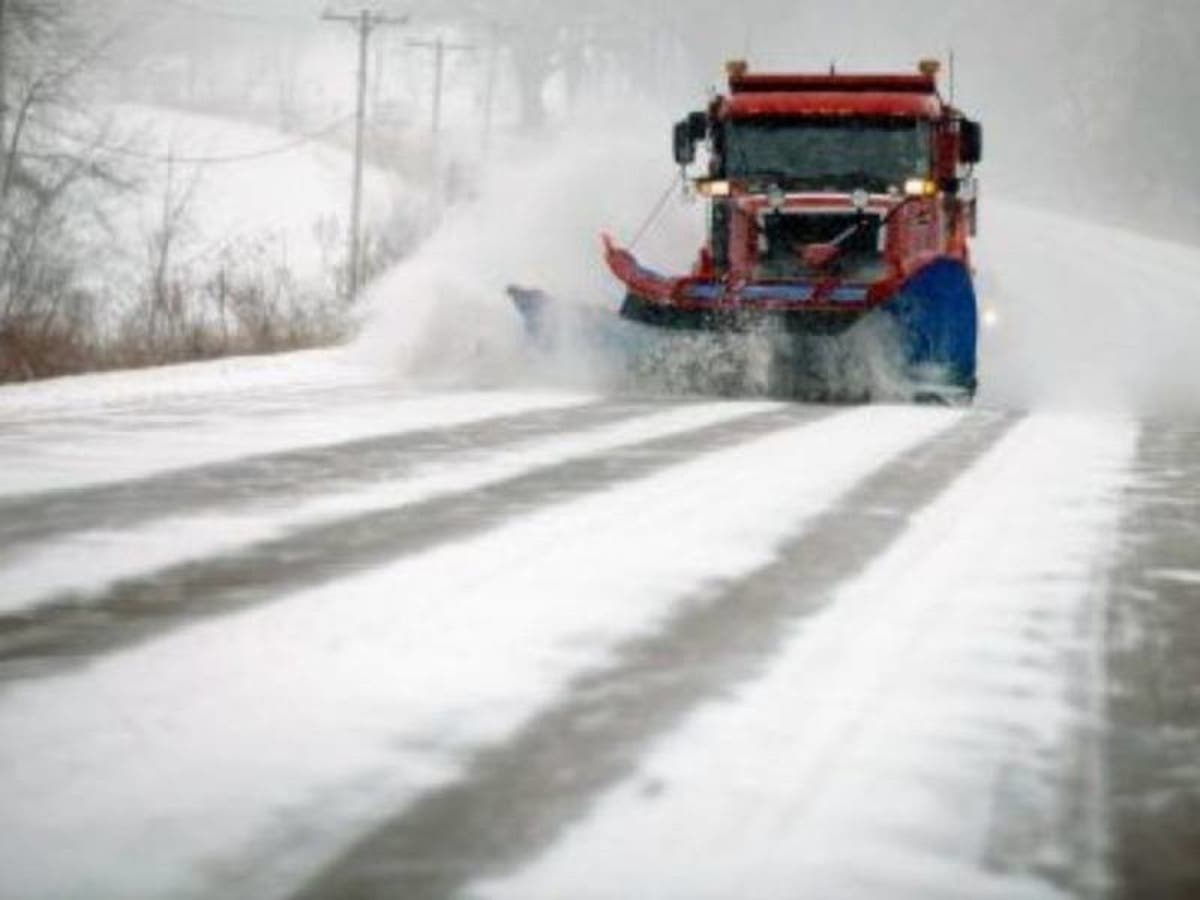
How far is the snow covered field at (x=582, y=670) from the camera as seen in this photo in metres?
2.29

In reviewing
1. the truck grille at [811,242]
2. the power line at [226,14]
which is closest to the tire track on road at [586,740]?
the truck grille at [811,242]

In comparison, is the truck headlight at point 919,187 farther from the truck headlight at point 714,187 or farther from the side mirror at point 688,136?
the side mirror at point 688,136

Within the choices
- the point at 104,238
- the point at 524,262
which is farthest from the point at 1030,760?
the point at 104,238

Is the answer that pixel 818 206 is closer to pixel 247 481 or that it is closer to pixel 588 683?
pixel 247 481

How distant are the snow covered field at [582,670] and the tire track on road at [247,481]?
31 mm

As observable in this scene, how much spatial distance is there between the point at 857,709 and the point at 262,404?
683 cm

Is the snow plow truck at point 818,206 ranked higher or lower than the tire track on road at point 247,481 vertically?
higher

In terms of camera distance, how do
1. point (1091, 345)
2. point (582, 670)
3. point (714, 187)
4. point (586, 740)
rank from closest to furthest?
1. point (586, 740)
2. point (582, 670)
3. point (714, 187)
4. point (1091, 345)

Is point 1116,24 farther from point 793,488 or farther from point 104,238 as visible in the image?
point 793,488

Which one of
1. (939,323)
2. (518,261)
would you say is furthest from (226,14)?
(939,323)

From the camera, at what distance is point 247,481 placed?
5.99 metres

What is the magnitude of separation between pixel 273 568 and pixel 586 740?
171cm

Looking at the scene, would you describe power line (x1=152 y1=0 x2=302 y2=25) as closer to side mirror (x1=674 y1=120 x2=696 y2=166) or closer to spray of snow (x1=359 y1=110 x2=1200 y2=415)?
spray of snow (x1=359 y1=110 x2=1200 y2=415)

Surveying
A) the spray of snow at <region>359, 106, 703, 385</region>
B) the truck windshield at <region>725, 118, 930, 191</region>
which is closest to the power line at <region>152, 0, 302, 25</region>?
the spray of snow at <region>359, 106, 703, 385</region>
